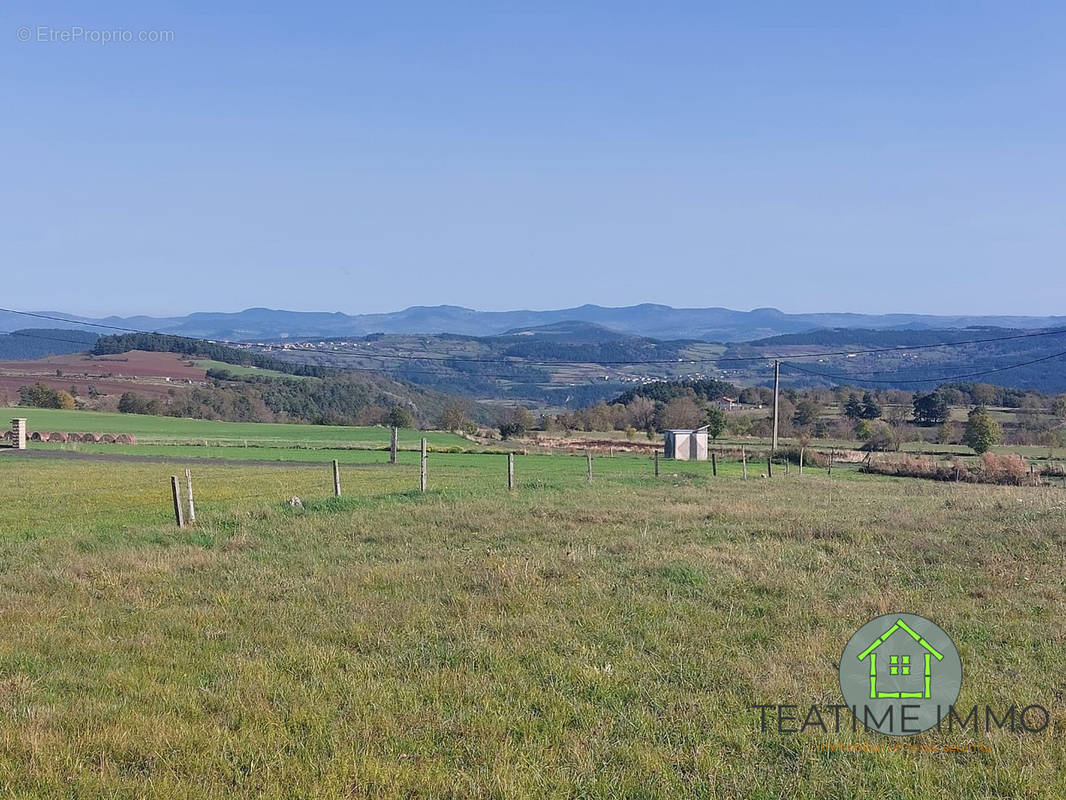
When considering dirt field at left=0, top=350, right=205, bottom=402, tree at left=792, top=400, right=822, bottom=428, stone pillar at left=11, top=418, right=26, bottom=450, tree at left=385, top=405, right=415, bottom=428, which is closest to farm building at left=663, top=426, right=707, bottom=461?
tree at left=792, top=400, right=822, bottom=428

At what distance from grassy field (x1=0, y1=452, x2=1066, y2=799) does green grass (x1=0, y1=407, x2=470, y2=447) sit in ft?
192

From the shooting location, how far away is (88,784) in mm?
6395

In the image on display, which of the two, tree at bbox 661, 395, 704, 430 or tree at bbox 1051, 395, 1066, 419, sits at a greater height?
tree at bbox 1051, 395, 1066, 419

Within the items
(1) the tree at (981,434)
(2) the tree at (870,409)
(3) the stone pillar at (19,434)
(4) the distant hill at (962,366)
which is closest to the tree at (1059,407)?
(2) the tree at (870,409)

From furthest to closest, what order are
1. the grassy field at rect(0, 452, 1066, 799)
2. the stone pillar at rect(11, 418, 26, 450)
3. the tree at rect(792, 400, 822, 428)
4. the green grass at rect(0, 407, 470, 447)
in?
the tree at rect(792, 400, 822, 428)
the green grass at rect(0, 407, 470, 447)
the stone pillar at rect(11, 418, 26, 450)
the grassy field at rect(0, 452, 1066, 799)

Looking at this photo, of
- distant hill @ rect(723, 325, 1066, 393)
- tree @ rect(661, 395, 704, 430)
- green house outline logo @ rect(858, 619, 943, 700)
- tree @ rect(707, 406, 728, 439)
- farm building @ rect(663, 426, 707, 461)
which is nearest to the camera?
green house outline logo @ rect(858, 619, 943, 700)

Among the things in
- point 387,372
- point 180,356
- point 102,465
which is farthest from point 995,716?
point 387,372

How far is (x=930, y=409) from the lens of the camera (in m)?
98.4

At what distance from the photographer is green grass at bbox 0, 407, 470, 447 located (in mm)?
76956

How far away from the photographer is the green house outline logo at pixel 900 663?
27.0 feet

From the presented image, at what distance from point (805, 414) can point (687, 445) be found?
36.6 meters

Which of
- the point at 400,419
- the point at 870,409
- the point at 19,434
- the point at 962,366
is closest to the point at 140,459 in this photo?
the point at 19,434

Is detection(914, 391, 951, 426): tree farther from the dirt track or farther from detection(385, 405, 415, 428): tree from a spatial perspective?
the dirt track

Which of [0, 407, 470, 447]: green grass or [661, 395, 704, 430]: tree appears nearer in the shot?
[0, 407, 470, 447]: green grass
